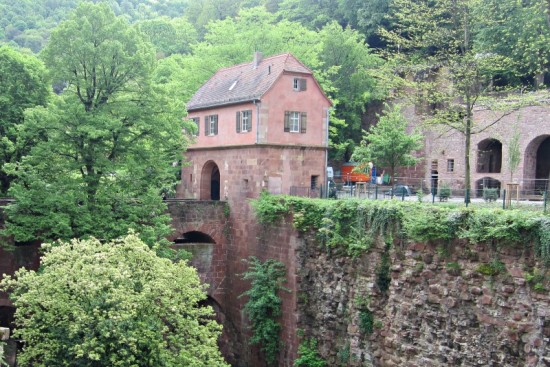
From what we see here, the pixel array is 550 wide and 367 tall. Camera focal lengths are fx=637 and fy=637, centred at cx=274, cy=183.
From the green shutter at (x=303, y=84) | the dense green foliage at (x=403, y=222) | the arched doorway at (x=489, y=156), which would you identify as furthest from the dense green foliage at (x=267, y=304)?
the arched doorway at (x=489, y=156)

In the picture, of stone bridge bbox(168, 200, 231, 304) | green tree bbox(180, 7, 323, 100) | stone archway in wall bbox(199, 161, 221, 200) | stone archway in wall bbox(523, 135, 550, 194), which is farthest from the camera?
green tree bbox(180, 7, 323, 100)

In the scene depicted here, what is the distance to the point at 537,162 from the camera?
38.9 metres

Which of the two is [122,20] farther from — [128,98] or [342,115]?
[342,115]

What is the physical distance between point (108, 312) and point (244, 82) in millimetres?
16880

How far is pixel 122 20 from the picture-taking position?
23.8 m

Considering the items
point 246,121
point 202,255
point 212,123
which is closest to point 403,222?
point 246,121

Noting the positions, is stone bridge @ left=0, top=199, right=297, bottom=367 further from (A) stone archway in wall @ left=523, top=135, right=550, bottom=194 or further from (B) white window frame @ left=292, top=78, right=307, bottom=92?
(A) stone archway in wall @ left=523, top=135, right=550, bottom=194

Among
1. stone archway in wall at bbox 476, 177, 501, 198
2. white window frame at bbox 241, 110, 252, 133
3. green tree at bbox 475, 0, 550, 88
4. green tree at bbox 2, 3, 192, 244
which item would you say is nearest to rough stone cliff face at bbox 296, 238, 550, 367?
white window frame at bbox 241, 110, 252, 133

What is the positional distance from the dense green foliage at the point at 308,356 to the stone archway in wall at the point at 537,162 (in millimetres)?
17060

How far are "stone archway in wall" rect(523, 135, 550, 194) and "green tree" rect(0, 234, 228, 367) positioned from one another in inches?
939

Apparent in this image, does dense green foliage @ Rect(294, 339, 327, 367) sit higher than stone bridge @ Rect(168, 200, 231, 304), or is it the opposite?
stone bridge @ Rect(168, 200, 231, 304)

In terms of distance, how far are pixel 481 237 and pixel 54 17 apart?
3770 inches

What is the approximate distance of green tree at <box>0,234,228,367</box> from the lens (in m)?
16.0

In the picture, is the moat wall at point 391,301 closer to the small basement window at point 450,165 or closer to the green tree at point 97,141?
the green tree at point 97,141
